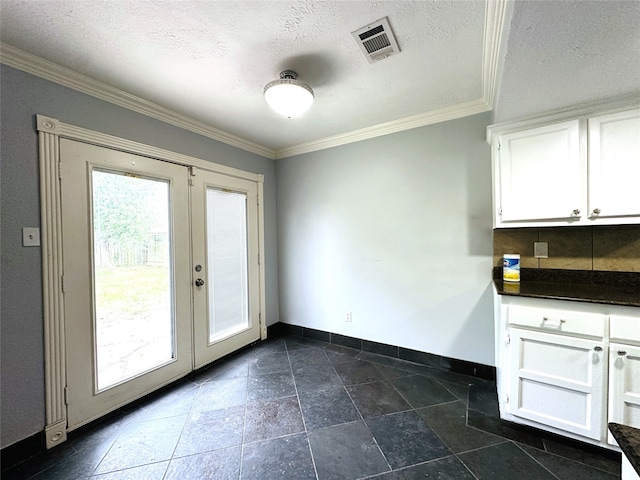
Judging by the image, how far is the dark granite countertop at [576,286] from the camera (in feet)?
4.96

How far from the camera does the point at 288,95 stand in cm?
172

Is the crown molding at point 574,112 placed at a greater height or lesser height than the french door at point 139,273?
greater

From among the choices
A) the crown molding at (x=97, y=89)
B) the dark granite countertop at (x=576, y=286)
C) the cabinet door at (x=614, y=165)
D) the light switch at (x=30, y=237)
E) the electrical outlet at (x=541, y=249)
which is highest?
the crown molding at (x=97, y=89)

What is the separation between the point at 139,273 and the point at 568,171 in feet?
10.8

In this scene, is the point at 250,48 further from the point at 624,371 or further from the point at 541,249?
the point at 624,371

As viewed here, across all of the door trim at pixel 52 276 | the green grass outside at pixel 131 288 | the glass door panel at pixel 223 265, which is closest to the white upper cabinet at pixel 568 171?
the glass door panel at pixel 223 265

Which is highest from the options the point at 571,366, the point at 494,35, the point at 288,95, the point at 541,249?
the point at 494,35

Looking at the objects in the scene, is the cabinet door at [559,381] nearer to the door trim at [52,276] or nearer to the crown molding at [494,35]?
the crown molding at [494,35]

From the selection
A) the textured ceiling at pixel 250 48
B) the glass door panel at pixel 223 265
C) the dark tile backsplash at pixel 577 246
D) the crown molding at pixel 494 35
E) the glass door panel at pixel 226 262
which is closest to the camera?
the crown molding at pixel 494 35

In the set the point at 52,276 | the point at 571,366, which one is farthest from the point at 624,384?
the point at 52,276

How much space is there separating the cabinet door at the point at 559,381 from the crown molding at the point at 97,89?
10.2 ft

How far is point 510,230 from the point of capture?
2137 mm

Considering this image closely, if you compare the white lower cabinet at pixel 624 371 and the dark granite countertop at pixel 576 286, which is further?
the dark granite countertop at pixel 576 286

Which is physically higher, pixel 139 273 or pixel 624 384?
pixel 139 273
